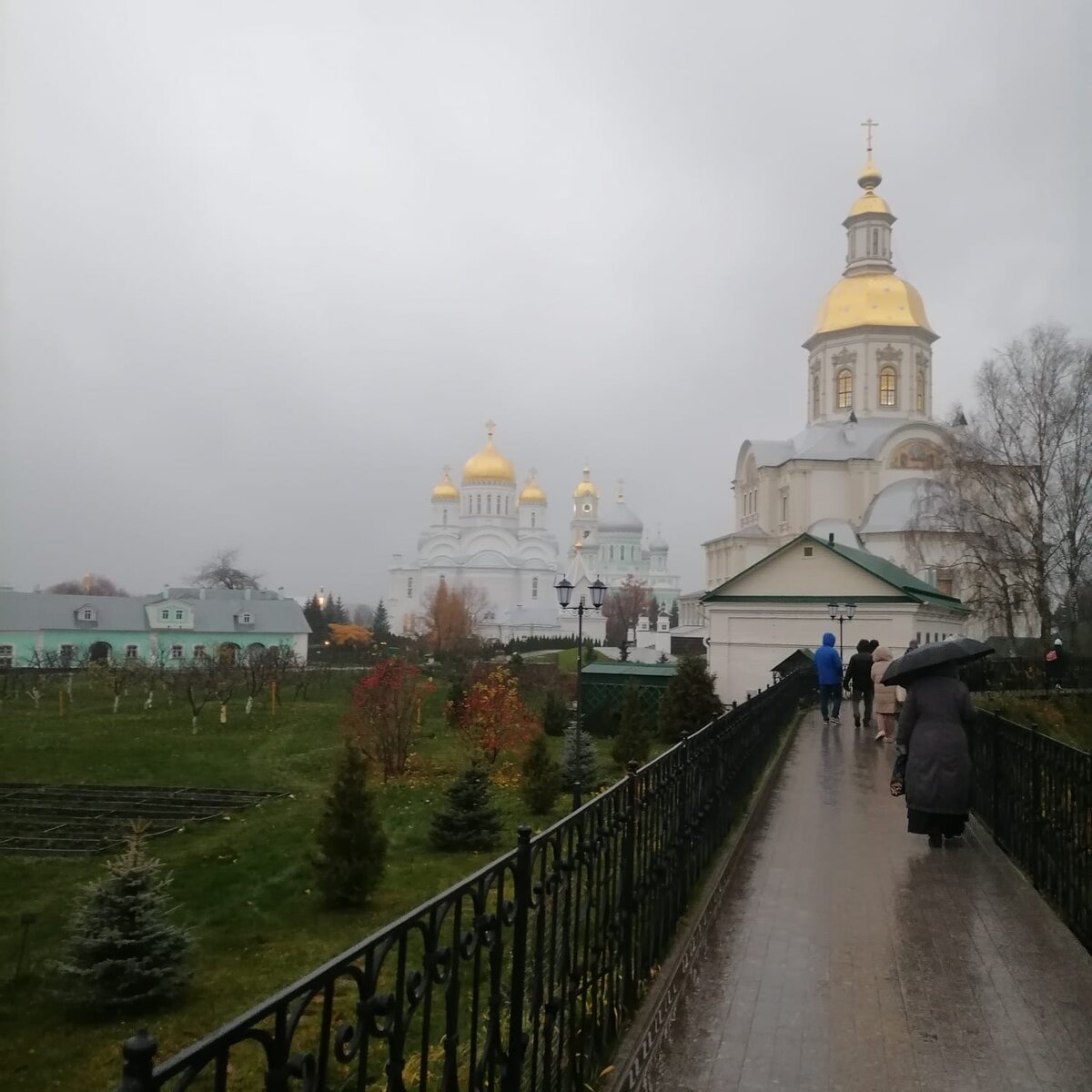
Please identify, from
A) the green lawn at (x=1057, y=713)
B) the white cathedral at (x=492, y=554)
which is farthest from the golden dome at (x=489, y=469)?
the green lawn at (x=1057, y=713)

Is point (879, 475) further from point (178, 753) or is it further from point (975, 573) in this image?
point (178, 753)

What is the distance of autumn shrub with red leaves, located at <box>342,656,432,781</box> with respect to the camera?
1727cm

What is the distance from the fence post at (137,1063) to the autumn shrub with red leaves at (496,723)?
15711 mm

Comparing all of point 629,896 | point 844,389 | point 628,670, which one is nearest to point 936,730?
point 629,896

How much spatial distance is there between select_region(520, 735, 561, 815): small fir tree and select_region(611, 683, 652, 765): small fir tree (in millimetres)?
3074

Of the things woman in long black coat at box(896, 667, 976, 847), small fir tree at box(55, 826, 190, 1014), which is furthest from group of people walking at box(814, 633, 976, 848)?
small fir tree at box(55, 826, 190, 1014)

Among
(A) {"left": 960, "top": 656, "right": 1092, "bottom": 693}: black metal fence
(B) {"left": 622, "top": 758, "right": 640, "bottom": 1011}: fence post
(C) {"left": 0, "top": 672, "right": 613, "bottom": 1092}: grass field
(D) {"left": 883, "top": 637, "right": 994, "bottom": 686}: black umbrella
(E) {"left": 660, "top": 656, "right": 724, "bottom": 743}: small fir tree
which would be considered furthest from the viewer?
(A) {"left": 960, "top": 656, "right": 1092, "bottom": 693}: black metal fence

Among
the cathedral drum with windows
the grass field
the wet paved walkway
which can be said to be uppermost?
the cathedral drum with windows

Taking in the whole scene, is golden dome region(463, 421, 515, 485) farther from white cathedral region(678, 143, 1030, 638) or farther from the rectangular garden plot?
the rectangular garden plot

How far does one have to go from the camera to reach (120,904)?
7.36 metres

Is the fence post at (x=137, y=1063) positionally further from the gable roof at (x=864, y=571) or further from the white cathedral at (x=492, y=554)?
the white cathedral at (x=492, y=554)

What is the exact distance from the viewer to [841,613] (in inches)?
853

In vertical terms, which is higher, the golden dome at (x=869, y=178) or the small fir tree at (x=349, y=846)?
the golden dome at (x=869, y=178)

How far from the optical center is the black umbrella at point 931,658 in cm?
714
